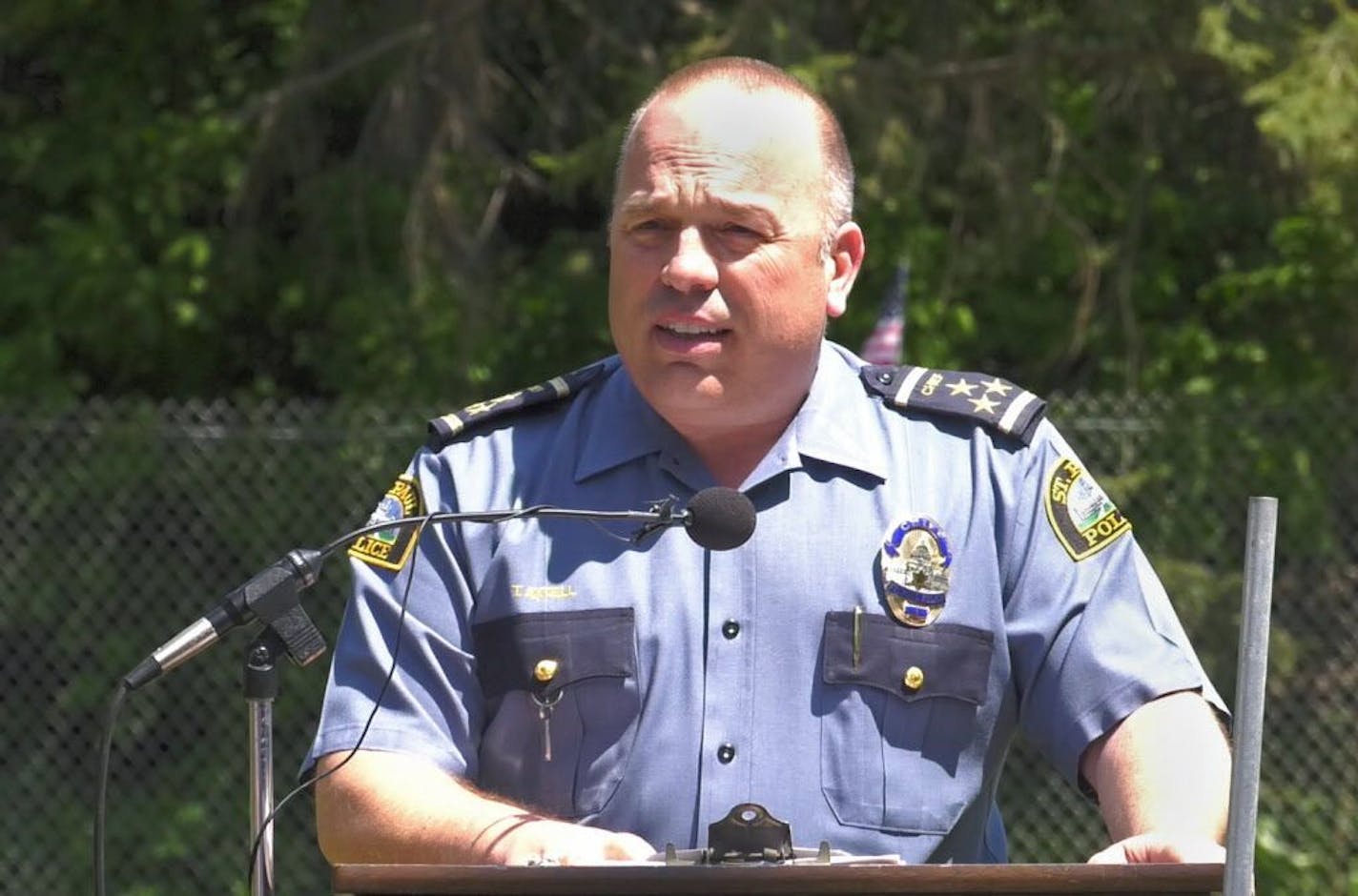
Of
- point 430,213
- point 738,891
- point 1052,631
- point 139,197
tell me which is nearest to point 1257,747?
point 738,891

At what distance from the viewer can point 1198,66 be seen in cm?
816

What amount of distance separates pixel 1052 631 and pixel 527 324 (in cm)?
546

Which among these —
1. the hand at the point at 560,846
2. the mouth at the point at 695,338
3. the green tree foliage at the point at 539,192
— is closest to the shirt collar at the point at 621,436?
the mouth at the point at 695,338

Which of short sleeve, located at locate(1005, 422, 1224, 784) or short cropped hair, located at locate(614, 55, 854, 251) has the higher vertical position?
short cropped hair, located at locate(614, 55, 854, 251)

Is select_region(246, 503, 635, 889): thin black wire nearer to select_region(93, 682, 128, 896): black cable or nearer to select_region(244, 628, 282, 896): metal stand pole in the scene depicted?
select_region(244, 628, 282, 896): metal stand pole

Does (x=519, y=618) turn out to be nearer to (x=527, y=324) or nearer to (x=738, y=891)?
(x=738, y=891)

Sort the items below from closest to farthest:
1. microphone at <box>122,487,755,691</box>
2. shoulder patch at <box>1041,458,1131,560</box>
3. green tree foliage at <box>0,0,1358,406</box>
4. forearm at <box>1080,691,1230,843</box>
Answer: microphone at <box>122,487,755,691</box> < forearm at <box>1080,691,1230,843</box> < shoulder patch at <box>1041,458,1131,560</box> < green tree foliage at <box>0,0,1358,406</box>

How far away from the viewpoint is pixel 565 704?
2947 mm

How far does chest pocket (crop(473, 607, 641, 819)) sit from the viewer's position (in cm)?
293

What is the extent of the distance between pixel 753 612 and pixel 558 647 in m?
0.29

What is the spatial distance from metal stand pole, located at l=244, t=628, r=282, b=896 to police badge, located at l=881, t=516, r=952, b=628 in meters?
0.96

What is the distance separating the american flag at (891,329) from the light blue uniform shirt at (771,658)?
406 cm

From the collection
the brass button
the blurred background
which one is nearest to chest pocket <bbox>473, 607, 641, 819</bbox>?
the brass button

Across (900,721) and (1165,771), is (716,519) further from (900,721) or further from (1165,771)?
(1165,771)
